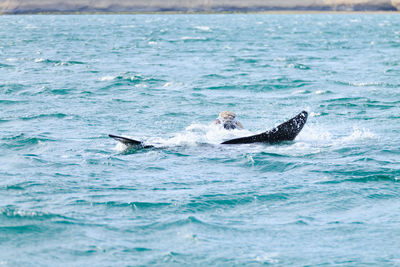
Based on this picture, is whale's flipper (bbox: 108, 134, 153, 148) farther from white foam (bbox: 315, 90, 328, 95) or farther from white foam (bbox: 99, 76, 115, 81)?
white foam (bbox: 99, 76, 115, 81)

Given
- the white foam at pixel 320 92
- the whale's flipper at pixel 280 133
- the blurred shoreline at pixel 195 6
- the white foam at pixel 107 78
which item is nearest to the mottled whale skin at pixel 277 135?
the whale's flipper at pixel 280 133

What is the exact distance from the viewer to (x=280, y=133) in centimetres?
1555

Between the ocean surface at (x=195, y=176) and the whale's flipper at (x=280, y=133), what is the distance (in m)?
0.26

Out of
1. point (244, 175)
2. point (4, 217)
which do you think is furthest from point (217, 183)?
point (4, 217)

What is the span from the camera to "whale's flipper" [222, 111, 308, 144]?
15.3 m

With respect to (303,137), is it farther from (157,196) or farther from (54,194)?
(54,194)

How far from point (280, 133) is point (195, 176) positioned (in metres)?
3.32

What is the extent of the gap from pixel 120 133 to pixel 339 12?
159m

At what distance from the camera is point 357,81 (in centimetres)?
2925

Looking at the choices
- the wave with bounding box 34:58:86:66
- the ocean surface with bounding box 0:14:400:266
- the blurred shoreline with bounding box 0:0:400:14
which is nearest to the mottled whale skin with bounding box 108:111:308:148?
the ocean surface with bounding box 0:14:400:266

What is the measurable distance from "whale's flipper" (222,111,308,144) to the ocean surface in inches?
10.1

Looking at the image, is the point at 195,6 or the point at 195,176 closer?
the point at 195,176

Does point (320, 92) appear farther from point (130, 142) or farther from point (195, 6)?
point (195, 6)

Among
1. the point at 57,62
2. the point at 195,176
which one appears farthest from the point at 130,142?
the point at 57,62
